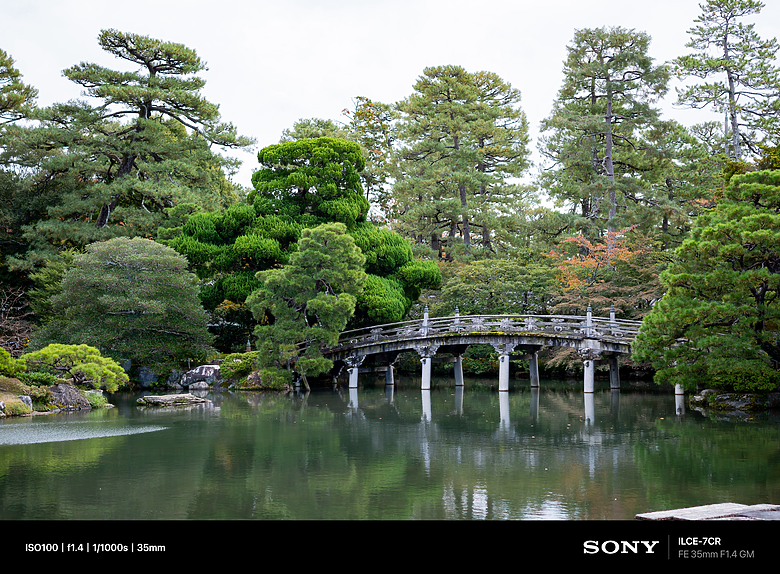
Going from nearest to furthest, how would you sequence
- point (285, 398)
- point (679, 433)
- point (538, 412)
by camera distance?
point (679, 433), point (538, 412), point (285, 398)

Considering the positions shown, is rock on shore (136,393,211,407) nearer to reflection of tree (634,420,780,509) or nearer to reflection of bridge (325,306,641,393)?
reflection of bridge (325,306,641,393)

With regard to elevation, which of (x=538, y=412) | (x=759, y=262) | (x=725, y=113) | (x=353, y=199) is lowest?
(x=538, y=412)

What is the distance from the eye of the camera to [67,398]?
854 inches

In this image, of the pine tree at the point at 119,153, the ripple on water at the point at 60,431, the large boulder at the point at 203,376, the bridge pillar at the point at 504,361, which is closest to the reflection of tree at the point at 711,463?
the bridge pillar at the point at 504,361

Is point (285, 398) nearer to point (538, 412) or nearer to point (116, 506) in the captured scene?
point (538, 412)

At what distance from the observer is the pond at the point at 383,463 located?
975cm

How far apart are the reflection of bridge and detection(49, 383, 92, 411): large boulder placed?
1035 cm

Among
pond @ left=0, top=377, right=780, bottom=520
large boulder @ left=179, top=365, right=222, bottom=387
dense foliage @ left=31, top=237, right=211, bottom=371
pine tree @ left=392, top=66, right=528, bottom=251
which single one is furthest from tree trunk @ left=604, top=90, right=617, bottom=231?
dense foliage @ left=31, top=237, right=211, bottom=371
